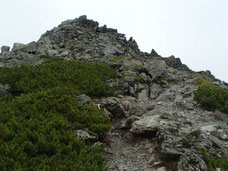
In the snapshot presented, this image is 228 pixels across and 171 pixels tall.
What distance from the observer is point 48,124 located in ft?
23.9

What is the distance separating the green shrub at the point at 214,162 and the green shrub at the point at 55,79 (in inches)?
285

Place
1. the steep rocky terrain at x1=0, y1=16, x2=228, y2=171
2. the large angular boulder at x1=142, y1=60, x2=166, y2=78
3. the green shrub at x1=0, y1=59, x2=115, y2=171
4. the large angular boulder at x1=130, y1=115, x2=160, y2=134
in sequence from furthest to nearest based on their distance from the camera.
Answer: the large angular boulder at x1=142, y1=60, x2=166, y2=78 → the large angular boulder at x1=130, y1=115, x2=160, y2=134 → the steep rocky terrain at x1=0, y1=16, x2=228, y2=171 → the green shrub at x1=0, y1=59, x2=115, y2=171

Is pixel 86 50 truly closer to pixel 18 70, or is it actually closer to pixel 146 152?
pixel 18 70

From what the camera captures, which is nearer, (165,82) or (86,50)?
(165,82)

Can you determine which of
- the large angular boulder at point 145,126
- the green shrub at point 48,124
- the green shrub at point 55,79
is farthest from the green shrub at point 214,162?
the green shrub at point 55,79

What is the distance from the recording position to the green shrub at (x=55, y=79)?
11820 mm

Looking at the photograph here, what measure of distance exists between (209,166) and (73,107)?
5.96 m

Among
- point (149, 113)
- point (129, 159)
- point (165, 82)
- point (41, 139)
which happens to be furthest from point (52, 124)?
point (165, 82)

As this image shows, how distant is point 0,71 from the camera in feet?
45.8

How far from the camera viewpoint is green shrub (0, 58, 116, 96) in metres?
11.8

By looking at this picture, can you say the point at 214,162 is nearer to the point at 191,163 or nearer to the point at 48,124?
the point at 191,163

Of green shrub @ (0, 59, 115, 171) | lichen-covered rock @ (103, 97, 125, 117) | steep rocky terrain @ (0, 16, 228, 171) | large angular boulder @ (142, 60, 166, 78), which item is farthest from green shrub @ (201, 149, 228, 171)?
large angular boulder @ (142, 60, 166, 78)

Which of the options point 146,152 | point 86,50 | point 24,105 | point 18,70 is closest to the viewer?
point 146,152

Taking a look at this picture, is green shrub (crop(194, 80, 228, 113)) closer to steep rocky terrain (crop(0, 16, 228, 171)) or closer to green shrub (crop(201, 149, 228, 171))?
steep rocky terrain (crop(0, 16, 228, 171))
